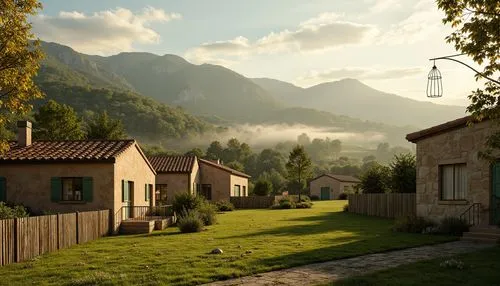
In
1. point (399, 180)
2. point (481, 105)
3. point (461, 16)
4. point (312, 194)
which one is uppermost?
point (461, 16)

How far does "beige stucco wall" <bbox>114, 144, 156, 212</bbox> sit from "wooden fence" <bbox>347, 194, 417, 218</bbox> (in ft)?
45.3

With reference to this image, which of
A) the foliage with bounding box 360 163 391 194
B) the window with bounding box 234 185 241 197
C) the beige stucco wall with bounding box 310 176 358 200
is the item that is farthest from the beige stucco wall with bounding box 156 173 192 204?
the beige stucco wall with bounding box 310 176 358 200

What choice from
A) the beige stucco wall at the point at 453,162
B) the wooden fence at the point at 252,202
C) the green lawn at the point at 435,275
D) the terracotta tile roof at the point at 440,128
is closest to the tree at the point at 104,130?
the wooden fence at the point at 252,202

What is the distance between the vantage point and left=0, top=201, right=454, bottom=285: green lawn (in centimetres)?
1023

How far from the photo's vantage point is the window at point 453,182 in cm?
1845

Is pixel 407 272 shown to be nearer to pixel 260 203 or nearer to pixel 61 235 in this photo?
pixel 61 235

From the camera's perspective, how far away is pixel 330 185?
7475 centimetres

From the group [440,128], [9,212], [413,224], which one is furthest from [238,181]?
[9,212]

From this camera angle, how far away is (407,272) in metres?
10.3

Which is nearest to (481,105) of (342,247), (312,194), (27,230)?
(342,247)

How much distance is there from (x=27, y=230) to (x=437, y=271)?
36.5 feet

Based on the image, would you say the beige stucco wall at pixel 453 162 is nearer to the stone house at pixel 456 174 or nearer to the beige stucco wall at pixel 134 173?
the stone house at pixel 456 174

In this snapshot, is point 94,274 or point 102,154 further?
point 102,154

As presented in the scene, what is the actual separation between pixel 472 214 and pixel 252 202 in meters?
28.8
